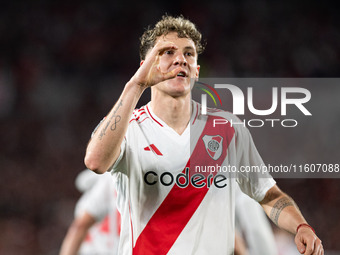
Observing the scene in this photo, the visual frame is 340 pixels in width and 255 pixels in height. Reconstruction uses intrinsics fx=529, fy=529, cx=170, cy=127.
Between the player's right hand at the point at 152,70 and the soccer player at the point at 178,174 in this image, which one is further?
the soccer player at the point at 178,174

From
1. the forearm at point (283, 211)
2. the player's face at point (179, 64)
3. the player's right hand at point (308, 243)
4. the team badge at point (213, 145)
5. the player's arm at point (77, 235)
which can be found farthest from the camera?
the player's arm at point (77, 235)

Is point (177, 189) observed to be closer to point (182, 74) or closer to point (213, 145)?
point (213, 145)

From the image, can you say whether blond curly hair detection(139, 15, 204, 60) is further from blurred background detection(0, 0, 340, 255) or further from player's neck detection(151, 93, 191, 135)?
blurred background detection(0, 0, 340, 255)

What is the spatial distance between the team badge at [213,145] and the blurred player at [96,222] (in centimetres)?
214

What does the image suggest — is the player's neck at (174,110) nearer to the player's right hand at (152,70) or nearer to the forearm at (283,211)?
the player's right hand at (152,70)

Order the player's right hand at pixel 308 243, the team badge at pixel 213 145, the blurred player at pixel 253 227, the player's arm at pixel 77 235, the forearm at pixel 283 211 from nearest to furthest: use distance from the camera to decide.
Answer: the player's right hand at pixel 308 243
the forearm at pixel 283 211
the team badge at pixel 213 145
the player's arm at pixel 77 235
the blurred player at pixel 253 227

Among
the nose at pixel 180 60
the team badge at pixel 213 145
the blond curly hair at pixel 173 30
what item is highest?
the blond curly hair at pixel 173 30

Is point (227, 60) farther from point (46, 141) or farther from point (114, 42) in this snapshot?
point (46, 141)

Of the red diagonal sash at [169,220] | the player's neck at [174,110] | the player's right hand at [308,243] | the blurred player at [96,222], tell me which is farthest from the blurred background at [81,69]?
the player's right hand at [308,243]

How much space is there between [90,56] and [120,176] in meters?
7.61

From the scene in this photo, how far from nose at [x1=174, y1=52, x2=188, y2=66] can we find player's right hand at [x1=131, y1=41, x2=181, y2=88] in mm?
176

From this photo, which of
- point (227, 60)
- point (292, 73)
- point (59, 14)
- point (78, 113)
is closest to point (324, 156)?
point (292, 73)

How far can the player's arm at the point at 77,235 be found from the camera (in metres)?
4.64

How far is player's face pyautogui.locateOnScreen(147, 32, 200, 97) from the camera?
283 centimetres
